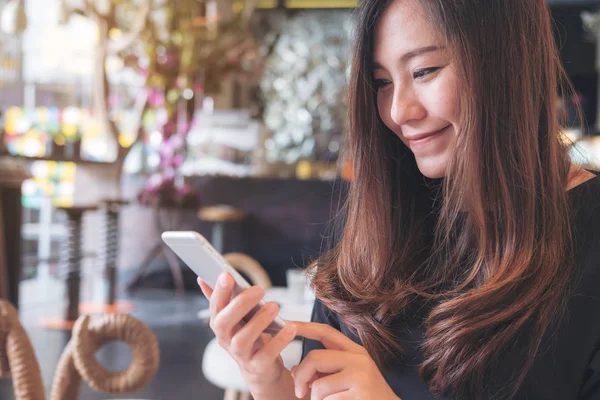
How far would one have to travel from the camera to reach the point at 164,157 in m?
6.18

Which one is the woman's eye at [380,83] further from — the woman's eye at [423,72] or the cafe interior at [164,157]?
the cafe interior at [164,157]

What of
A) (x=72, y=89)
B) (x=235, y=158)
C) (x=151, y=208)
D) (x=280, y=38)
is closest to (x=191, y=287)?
(x=151, y=208)

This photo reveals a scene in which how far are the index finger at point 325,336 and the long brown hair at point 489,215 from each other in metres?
0.14

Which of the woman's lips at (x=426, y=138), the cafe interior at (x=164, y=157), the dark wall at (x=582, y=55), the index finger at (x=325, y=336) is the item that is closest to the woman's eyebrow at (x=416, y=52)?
the woman's lips at (x=426, y=138)

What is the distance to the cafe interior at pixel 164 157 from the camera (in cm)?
455

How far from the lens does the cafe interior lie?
455 cm

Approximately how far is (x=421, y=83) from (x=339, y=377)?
0.44m

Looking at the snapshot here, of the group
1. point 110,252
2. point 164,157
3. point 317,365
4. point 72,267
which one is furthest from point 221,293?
point 164,157

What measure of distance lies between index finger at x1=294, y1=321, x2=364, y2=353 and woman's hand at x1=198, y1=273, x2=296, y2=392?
0.24 feet

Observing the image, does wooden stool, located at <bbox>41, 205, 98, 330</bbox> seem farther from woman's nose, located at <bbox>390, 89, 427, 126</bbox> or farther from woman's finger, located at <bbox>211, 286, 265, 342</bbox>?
woman's finger, located at <bbox>211, 286, 265, 342</bbox>

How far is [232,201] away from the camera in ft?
21.3

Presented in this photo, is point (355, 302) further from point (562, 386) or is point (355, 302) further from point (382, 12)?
point (382, 12)

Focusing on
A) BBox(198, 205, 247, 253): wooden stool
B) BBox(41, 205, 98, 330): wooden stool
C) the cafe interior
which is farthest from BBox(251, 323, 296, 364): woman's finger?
BBox(198, 205, 247, 253): wooden stool

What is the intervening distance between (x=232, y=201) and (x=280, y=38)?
3.87 meters
